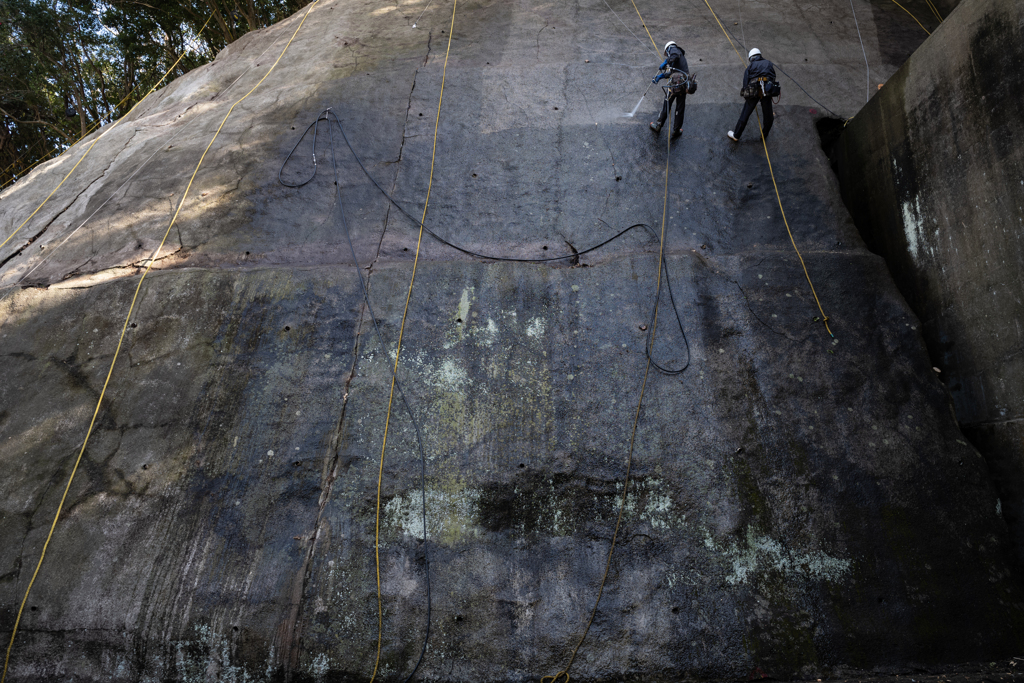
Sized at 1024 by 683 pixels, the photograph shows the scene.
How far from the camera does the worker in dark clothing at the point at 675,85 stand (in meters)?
4.88

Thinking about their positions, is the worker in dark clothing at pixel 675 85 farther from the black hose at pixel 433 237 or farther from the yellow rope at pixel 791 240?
the black hose at pixel 433 237

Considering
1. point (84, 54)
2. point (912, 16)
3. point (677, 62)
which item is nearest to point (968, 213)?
point (677, 62)

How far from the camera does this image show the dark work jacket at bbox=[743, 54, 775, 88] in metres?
4.82

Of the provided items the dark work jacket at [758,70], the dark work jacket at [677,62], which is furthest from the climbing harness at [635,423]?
the dark work jacket at [758,70]

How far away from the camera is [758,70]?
4.86 metres

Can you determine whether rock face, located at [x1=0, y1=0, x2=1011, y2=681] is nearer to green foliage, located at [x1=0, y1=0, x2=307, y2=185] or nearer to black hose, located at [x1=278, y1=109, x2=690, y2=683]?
black hose, located at [x1=278, y1=109, x2=690, y2=683]

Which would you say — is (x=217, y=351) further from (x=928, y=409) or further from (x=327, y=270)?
(x=928, y=409)

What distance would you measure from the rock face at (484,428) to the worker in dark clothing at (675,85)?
290 mm

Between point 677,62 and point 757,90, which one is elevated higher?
point 677,62

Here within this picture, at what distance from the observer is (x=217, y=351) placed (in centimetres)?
392

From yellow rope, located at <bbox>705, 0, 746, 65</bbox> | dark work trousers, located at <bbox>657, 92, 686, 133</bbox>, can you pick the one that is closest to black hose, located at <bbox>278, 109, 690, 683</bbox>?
dark work trousers, located at <bbox>657, 92, 686, 133</bbox>

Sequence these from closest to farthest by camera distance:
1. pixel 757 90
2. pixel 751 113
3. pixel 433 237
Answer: pixel 433 237 < pixel 757 90 < pixel 751 113

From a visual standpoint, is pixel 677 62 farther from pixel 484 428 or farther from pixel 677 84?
pixel 484 428

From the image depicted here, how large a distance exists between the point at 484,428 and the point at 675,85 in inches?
140
